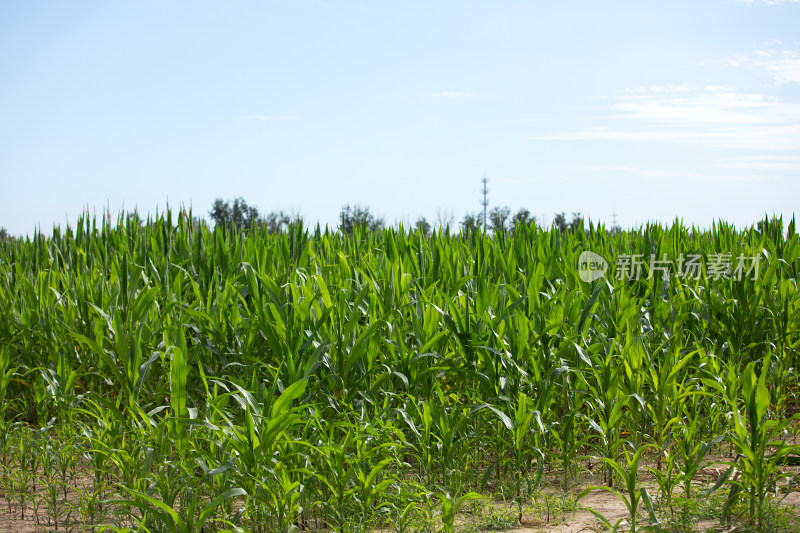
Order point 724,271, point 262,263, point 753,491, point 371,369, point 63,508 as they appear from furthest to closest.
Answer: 1. point 724,271
2. point 262,263
3. point 371,369
4. point 63,508
5. point 753,491

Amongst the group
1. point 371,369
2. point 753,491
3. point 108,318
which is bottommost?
point 753,491

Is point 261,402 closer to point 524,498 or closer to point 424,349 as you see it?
point 424,349

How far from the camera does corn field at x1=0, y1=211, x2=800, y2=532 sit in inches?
84.1

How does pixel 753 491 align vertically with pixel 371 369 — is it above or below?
below

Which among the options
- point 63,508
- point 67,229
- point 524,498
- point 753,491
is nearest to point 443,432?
point 524,498

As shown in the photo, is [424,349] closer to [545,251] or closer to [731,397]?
[731,397]

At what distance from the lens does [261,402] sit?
2.29 metres

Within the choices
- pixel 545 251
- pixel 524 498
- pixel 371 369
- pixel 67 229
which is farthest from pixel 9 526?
pixel 67 229

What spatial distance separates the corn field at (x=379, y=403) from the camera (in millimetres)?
2137

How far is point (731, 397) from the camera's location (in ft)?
7.89

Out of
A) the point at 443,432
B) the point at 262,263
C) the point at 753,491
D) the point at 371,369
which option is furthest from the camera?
the point at 262,263

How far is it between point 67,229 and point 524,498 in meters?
5.43

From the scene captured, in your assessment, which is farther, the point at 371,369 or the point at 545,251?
the point at 545,251

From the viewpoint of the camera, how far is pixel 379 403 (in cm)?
288
